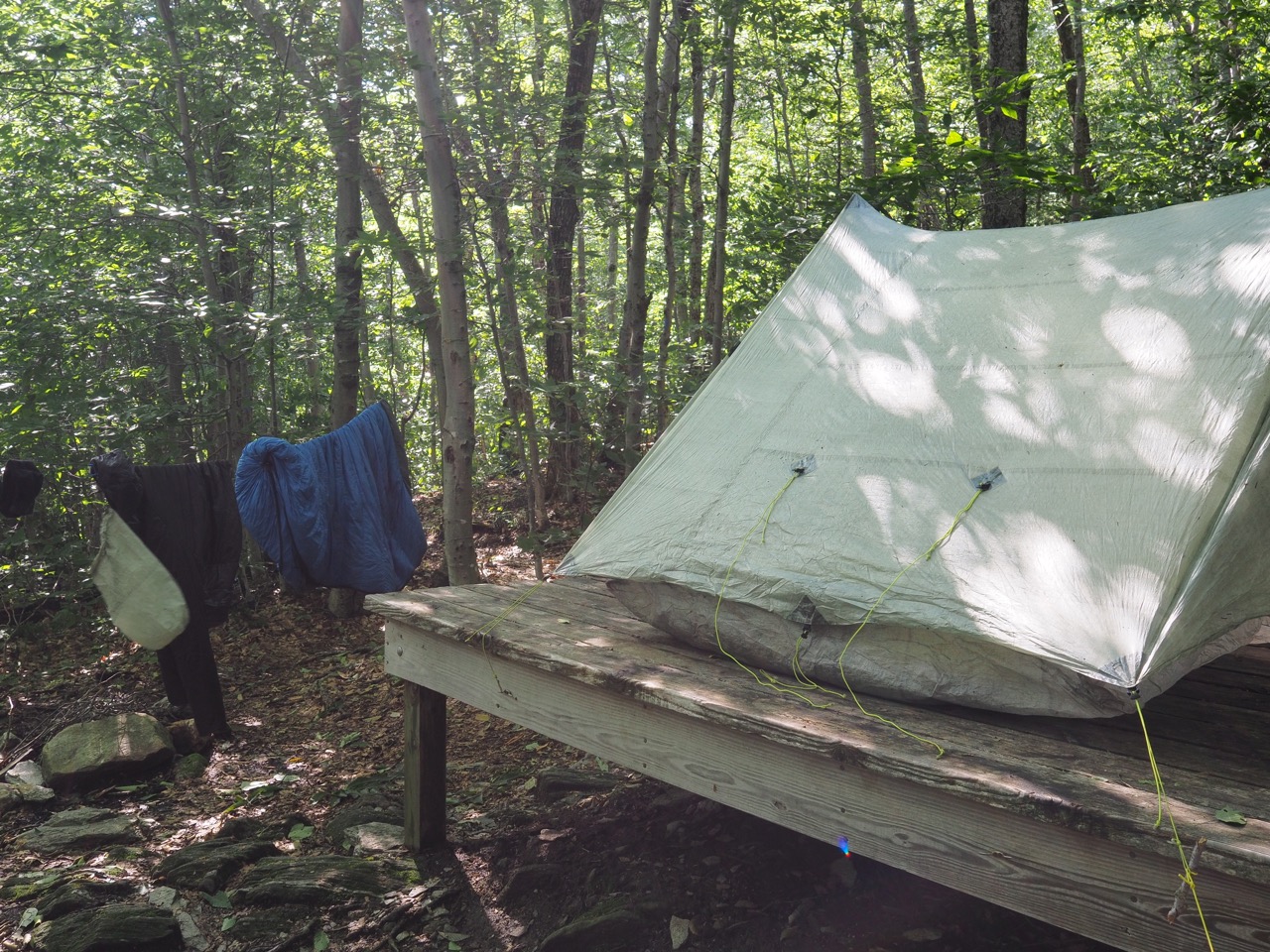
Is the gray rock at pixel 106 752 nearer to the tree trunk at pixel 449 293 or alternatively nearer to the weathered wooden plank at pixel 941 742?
the tree trunk at pixel 449 293

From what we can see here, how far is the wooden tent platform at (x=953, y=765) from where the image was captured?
58.5 inches

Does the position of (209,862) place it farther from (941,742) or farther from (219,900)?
(941,742)

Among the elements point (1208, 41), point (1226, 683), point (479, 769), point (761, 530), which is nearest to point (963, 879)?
point (761, 530)

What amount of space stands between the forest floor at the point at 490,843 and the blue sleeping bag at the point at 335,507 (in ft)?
2.74

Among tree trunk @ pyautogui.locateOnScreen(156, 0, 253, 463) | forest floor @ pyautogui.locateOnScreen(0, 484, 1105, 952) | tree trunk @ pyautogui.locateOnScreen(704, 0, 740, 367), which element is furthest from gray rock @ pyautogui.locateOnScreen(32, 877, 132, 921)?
tree trunk @ pyautogui.locateOnScreen(704, 0, 740, 367)

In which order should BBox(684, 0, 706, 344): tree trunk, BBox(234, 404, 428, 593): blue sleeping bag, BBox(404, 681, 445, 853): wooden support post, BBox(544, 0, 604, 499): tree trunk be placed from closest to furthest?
BBox(404, 681, 445, 853): wooden support post < BBox(234, 404, 428, 593): blue sleeping bag < BBox(544, 0, 604, 499): tree trunk < BBox(684, 0, 706, 344): tree trunk

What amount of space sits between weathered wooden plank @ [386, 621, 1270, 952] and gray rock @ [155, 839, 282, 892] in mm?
1293

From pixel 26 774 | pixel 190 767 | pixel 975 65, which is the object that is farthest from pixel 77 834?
pixel 975 65

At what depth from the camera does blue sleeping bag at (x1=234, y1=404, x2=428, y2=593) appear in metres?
4.16

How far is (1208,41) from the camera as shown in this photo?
18.8 feet

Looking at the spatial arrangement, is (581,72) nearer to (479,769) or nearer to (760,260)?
(760,260)

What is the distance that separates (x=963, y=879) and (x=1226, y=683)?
4.39 ft

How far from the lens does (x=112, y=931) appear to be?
261 cm

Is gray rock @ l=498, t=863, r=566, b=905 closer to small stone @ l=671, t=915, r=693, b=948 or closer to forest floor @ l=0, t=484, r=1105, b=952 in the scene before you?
forest floor @ l=0, t=484, r=1105, b=952
